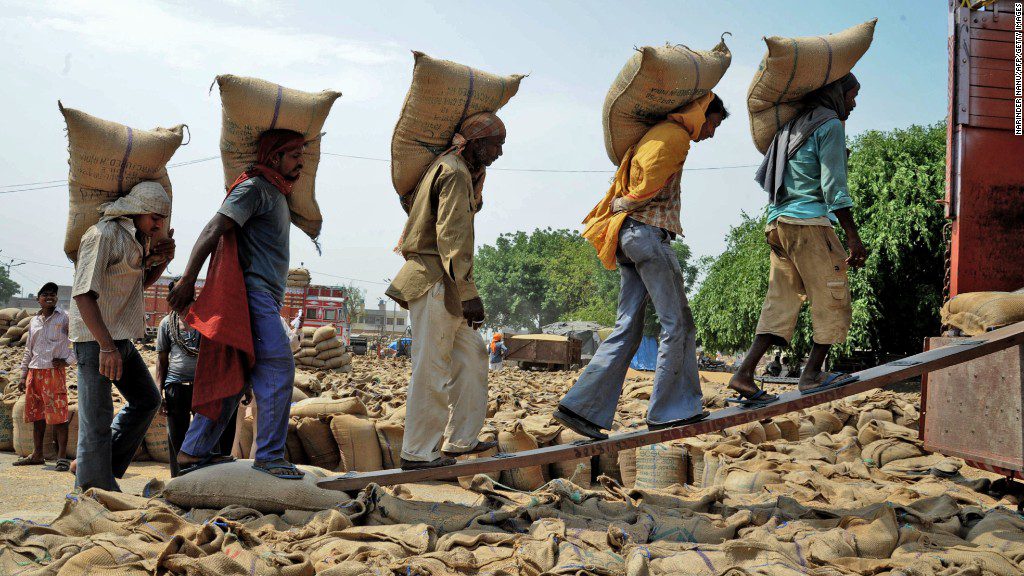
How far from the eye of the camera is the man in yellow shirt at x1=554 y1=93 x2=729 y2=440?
3.94 meters

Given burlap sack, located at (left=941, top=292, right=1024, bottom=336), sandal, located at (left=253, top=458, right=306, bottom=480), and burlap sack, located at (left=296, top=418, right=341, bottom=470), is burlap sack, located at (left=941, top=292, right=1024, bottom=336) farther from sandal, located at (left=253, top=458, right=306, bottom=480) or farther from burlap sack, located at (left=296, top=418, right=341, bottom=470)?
burlap sack, located at (left=296, top=418, right=341, bottom=470)

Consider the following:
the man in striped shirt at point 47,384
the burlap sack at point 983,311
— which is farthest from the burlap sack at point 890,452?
the man in striped shirt at point 47,384

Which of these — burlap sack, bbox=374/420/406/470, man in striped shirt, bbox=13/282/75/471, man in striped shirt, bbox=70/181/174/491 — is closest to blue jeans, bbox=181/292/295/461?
man in striped shirt, bbox=70/181/174/491

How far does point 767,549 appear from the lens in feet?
10.3

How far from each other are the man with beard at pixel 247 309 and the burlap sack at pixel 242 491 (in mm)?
80

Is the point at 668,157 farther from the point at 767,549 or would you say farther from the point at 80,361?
the point at 80,361

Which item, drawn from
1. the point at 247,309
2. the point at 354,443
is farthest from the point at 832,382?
the point at 354,443

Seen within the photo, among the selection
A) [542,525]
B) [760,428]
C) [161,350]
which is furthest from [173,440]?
[760,428]

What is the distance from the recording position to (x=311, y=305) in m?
28.0

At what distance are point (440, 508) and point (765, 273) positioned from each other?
60.2ft

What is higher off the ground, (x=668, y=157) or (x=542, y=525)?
(x=668, y=157)

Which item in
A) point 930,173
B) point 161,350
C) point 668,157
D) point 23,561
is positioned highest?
point 930,173

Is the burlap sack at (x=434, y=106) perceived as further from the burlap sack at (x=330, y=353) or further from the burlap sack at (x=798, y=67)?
the burlap sack at (x=330, y=353)

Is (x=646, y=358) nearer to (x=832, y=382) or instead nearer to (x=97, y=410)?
(x=832, y=382)
